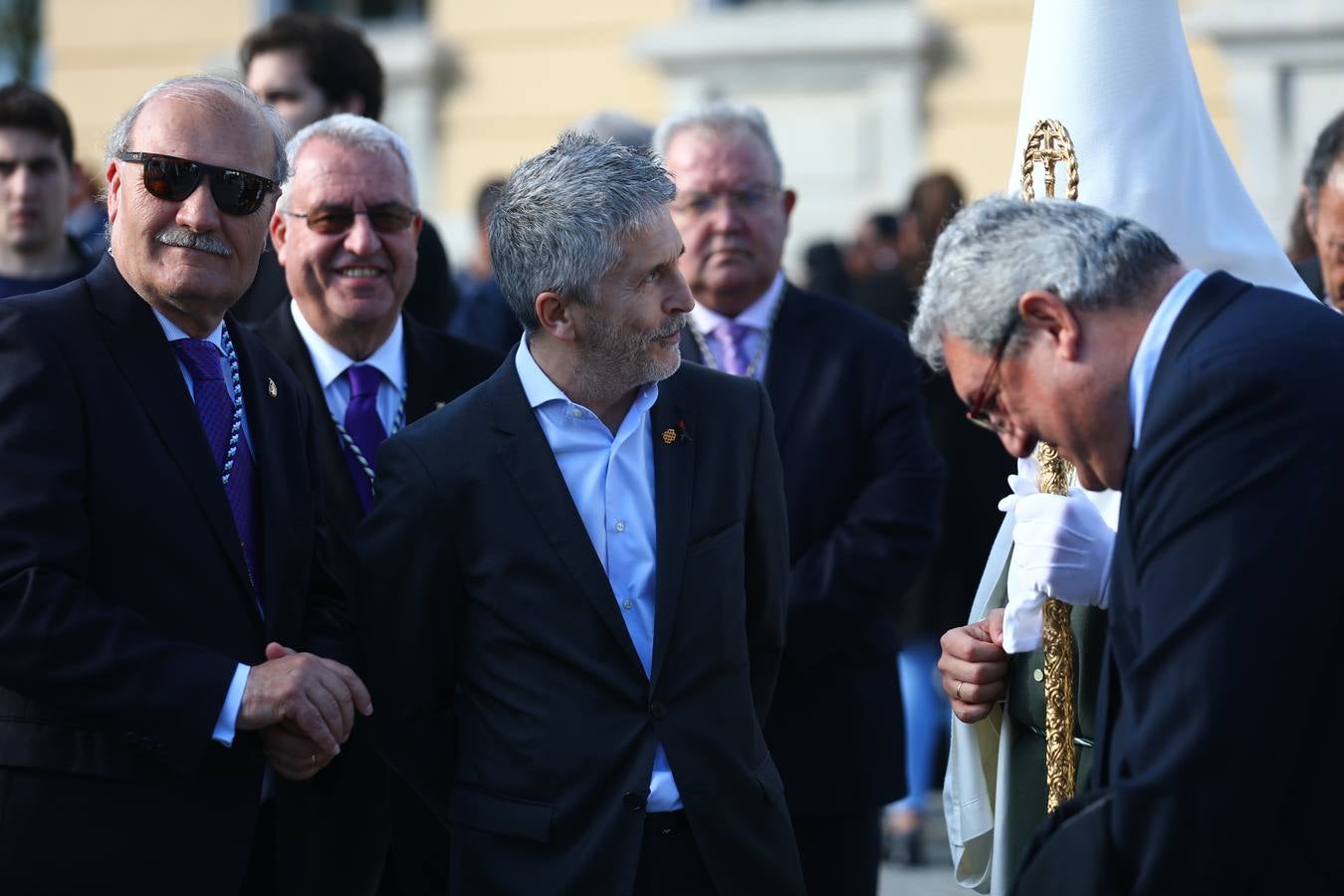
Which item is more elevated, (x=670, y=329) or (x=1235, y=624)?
(x=670, y=329)

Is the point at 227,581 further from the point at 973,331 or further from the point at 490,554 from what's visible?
the point at 973,331

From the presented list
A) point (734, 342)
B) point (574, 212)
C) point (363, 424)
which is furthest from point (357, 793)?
point (734, 342)

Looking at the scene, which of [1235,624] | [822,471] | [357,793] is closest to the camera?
[1235,624]

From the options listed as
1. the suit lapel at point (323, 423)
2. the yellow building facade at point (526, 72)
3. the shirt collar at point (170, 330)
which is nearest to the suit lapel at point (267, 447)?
the shirt collar at point (170, 330)

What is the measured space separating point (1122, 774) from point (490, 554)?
44.5 inches

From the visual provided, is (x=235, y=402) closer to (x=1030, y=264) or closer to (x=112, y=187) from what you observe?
(x=112, y=187)

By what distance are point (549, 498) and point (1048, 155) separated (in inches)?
41.7

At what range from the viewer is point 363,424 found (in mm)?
3727

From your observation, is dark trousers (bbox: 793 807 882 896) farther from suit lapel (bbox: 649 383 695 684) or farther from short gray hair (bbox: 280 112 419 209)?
short gray hair (bbox: 280 112 419 209)

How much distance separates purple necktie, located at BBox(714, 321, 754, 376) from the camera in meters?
4.29

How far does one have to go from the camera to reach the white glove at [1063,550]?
2766 mm

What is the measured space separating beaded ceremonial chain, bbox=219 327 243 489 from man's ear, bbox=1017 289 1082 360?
4.62 feet

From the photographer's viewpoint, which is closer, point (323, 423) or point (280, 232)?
point (323, 423)

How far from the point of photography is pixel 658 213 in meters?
2.98
